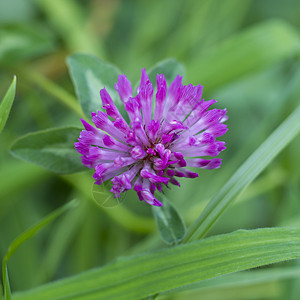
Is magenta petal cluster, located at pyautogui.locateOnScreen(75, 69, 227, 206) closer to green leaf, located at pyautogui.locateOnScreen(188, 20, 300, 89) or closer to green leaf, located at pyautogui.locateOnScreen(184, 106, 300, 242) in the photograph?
green leaf, located at pyautogui.locateOnScreen(184, 106, 300, 242)

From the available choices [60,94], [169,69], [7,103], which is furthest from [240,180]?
[60,94]

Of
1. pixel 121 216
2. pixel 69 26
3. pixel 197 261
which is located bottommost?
pixel 121 216

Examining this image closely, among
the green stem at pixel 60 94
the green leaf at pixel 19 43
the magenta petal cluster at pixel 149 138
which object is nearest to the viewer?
the magenta petal cluster at pixel 149 138

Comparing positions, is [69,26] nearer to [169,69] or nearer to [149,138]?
[169,69]

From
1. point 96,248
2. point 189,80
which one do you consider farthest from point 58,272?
point 189,80

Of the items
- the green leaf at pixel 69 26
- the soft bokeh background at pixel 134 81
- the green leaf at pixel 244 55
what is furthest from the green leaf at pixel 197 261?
the green leaf at pixel 69 26

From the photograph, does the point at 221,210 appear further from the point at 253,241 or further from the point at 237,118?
the point at 237,118

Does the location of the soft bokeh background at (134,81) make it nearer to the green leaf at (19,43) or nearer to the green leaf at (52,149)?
the green leaf at (19,43)
